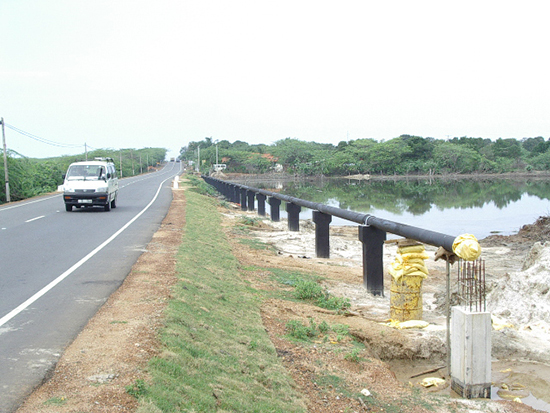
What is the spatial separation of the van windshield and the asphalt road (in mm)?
3704

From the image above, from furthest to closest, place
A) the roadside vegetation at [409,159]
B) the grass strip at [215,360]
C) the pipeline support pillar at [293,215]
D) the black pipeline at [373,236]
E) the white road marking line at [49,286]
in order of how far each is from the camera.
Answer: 1. the roadside vegetation at [409,159]
2. the pipeline support pillar at [293,215]
3. the black pipeline at [373,236]
4. the white road marking line at [49,286]
5. the grass strip at [215,360]

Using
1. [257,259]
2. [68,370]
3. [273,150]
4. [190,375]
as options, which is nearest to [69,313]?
[68,370]

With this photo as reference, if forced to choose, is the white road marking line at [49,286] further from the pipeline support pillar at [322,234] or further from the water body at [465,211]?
the water body at [465,211]

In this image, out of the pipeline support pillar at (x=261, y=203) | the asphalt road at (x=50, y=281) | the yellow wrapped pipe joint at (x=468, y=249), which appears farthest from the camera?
the pipeline support pillar at (x=261, y=203)

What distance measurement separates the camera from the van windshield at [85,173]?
22.4 meters

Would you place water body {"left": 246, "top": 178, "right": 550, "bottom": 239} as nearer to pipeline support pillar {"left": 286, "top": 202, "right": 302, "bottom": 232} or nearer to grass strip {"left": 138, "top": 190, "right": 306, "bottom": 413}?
pipeline support pillar {"left": 286, "top": 202, "right": 302, "bottom": 232}

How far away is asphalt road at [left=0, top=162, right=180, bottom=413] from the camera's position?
5116 millimetres

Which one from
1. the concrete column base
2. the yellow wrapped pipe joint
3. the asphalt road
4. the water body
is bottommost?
the water body

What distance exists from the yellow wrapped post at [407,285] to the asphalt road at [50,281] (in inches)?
174

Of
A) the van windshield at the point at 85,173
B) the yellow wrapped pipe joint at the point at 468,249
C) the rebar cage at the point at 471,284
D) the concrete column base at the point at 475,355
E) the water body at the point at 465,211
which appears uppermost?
the van windshield at the point at 85,173

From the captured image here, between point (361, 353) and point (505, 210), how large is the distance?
35565 millimetres

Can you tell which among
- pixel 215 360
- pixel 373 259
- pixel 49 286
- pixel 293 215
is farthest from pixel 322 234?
pixel 215 360

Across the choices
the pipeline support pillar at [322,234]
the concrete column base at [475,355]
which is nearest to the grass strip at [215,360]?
the concrete column base at [475,355]

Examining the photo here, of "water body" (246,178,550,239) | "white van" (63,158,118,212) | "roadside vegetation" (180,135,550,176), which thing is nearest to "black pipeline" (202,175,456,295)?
"white van" (63,158,118,212)
